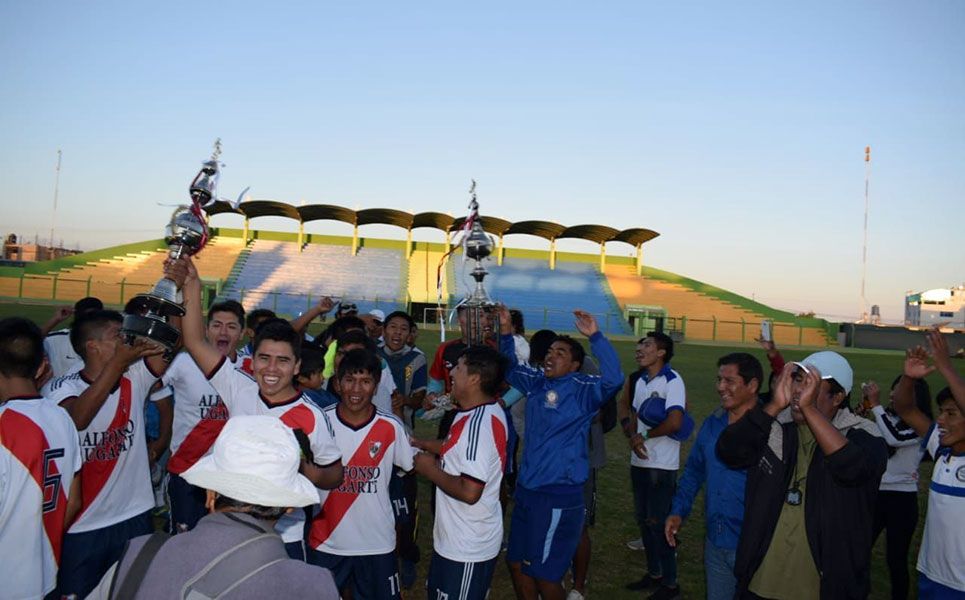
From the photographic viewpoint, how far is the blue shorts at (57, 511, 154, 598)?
374 centimetres

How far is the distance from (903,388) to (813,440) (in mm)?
1642

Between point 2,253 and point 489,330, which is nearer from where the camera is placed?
point 489,330

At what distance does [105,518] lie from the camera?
12.9 feet

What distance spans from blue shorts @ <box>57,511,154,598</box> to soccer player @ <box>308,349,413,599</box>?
1.07m

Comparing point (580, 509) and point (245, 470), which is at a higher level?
point (245, 470)

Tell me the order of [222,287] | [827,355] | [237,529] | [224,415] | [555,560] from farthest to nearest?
[222,287]
[224,415]
[555,560]
[827,355]
[237,529]

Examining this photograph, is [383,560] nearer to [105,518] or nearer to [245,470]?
[105,518]

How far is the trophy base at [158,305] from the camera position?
11.9ft

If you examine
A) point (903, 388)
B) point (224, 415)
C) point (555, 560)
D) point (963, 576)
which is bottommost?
point (555, 560)

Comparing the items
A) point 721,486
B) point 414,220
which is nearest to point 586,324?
Answer: point 721,486

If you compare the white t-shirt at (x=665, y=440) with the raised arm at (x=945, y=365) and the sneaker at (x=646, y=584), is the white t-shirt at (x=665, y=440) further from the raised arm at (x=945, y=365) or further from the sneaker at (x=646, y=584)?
the raised arm at (x=945, y=365)

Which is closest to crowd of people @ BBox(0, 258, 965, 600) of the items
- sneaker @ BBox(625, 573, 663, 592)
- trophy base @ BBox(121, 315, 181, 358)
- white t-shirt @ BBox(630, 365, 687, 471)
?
trophy base @ BBox(121, 315, 181, 358)

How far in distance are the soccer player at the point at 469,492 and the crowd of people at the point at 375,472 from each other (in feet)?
0.04

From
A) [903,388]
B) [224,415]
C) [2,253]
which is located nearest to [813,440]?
[903,388]
